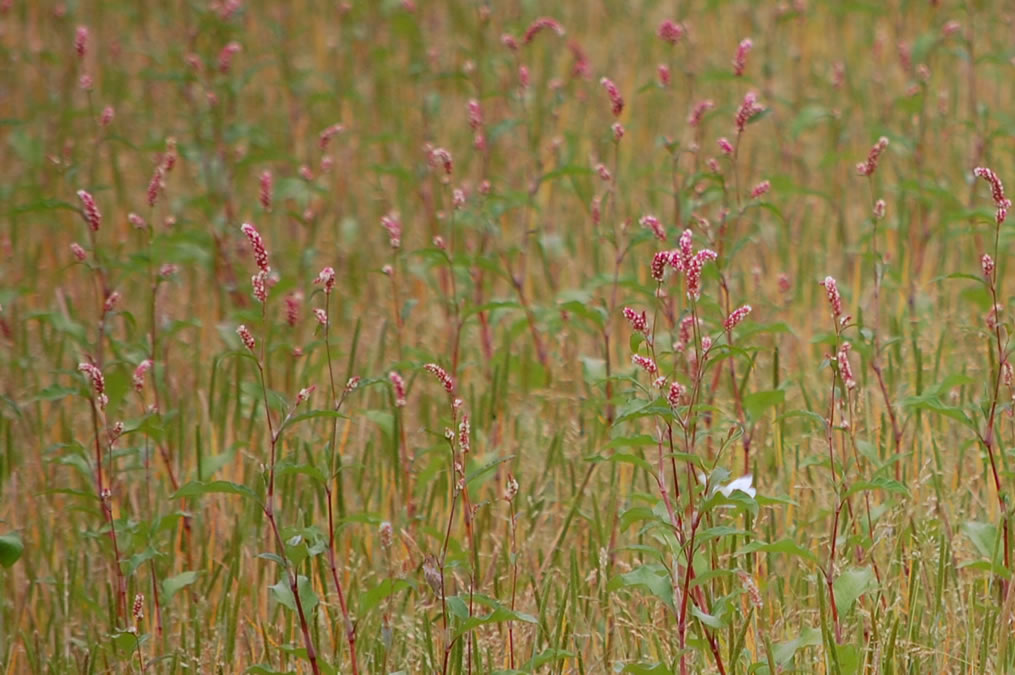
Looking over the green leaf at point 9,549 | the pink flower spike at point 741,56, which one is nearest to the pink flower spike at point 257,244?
the green leaf at point 9,549

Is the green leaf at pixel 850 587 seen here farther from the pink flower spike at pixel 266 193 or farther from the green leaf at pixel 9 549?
the pink flower spike at pixel 266 193

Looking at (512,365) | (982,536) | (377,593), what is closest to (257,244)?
(377,593)

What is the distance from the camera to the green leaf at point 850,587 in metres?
2.62

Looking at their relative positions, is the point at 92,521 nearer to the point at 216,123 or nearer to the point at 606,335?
the point at 606,335

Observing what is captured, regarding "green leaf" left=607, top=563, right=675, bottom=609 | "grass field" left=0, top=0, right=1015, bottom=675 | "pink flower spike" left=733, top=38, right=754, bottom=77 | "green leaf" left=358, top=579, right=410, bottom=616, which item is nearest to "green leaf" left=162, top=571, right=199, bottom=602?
"grass field" left=0, top=0, right=1015, bottom=675

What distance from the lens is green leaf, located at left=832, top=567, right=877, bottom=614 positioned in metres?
2.62

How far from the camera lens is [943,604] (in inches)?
117

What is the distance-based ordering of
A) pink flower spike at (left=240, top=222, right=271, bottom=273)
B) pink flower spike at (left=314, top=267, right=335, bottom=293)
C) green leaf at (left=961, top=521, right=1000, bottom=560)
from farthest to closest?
1. green leaf at (left=961, top=521, right=1000, bottom=560)
2. pink flower spike at (left=314, top=267, right=335, bottom=293)
3. pink flower spike at (left=240, top=222, right=271, bottom=273)

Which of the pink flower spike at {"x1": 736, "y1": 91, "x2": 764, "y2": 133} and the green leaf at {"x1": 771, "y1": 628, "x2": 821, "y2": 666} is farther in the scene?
the pink flower spike at {"x1": 736, "y1": 91, "x2": 764, "y2": 133}

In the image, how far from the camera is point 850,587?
263cm

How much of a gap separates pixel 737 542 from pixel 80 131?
4369mm

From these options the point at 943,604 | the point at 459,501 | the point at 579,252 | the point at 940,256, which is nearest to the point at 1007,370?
the point at 943,604

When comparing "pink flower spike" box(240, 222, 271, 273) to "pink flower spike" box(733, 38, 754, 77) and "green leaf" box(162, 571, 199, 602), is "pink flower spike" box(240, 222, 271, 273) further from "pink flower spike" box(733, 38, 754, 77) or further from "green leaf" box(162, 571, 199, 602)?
"pink flower spike" box(733, 38, 754, 77)

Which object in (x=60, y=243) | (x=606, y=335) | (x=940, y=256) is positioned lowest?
(x=606, y=335)
